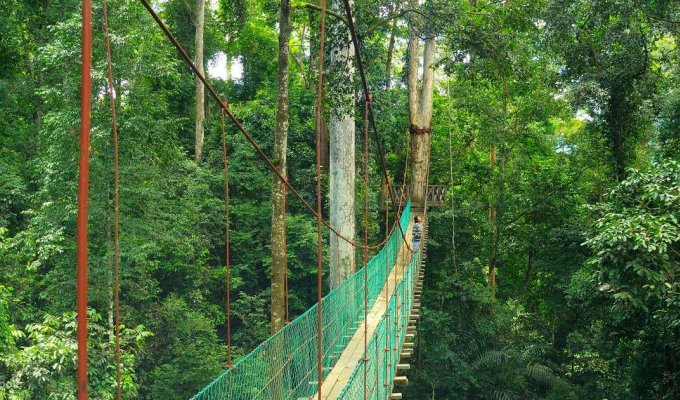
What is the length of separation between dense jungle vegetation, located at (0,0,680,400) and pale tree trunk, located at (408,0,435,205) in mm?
346

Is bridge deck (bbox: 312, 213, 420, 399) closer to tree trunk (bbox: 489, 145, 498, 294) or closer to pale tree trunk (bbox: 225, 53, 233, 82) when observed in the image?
tree trunk (bbox: 489, 145, 498, 294)

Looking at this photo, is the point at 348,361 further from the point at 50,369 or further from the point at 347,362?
the point at 50,369

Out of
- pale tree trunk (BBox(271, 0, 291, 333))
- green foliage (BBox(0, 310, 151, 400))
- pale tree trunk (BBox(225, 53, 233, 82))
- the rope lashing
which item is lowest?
green foliage (BBox(0, 310, 151, 400))

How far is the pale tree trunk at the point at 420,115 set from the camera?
8789mm

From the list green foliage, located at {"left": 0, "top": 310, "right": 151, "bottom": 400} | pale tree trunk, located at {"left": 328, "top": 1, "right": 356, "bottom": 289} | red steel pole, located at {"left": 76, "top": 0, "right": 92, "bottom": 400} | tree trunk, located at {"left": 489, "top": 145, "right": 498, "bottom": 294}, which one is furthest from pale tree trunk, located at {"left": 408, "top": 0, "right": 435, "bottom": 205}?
red steel pole, located at {"left": 76, "top": 0, "right": 92, "bottom": 400}

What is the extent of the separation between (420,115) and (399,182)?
5.76 ft

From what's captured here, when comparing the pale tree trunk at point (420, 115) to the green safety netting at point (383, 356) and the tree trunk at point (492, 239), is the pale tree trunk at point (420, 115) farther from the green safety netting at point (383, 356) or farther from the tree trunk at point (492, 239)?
the green safety netting at point (383, 356)

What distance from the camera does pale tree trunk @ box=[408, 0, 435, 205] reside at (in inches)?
346

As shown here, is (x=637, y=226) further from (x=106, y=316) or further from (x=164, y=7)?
(x=164, y=7)

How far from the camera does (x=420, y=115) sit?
9.08 meters

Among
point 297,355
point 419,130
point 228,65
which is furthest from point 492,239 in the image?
point 297,355

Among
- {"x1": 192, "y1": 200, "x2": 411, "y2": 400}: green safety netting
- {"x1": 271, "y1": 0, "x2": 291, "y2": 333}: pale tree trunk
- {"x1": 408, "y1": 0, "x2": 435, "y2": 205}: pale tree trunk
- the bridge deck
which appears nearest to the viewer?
{"x1": 192, "y1": 200, "x2": 411, "y2": 400}: green safety netting

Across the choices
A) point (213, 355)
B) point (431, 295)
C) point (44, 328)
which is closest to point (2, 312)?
point (44, 328)

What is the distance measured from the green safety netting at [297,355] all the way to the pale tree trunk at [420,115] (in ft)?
14.2
